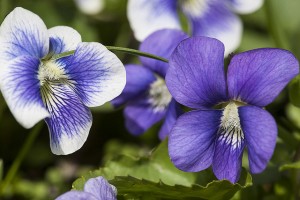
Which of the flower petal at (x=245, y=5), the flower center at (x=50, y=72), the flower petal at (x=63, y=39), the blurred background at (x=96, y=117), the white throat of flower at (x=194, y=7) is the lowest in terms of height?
the blurred background at (x=96, y=117)

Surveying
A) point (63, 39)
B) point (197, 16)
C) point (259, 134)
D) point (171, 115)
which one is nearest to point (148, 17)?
point (197, 16)

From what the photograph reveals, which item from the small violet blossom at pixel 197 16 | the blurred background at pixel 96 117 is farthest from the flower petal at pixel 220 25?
the blurred background at pixel 96 117

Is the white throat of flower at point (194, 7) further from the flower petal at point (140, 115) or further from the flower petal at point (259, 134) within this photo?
the flower petal at point (259, 134)

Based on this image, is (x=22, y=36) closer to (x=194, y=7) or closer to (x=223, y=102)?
(x=223, y=102)

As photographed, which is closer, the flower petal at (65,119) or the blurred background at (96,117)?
the flower petal at (65,119)

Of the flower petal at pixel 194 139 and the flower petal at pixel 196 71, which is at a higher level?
the flower petal at pixel 196 71

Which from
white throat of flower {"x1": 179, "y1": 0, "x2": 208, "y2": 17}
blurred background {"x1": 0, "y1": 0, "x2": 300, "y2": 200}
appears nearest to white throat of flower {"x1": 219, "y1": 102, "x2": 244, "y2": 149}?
blurred background {"x1": 0, "y1": 0, "x2": 300, "y2": 200}
